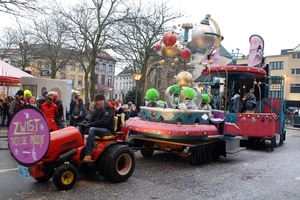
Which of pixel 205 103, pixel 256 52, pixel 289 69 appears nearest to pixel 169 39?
pixel 205 103

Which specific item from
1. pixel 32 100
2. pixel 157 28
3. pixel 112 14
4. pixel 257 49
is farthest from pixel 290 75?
pixel 32 100

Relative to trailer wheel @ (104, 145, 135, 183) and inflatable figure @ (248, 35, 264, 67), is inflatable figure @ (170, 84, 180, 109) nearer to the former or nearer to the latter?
trailer wheel @ (104, 145, 135, 183)

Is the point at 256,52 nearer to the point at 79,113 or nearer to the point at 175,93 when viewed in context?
the point at 175,93

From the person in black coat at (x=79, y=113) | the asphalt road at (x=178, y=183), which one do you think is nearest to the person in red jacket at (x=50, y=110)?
the asphalt road at (x=178, y=183)

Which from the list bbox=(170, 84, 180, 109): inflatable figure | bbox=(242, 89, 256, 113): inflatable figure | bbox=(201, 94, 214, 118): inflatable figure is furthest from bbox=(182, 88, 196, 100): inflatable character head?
bbox=(242, 89, 256, 113): inflatable figure

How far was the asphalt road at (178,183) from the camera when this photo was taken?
4992mm

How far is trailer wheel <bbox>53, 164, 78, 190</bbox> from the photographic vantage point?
4887 millimetres

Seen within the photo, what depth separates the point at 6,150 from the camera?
8570 millimetres

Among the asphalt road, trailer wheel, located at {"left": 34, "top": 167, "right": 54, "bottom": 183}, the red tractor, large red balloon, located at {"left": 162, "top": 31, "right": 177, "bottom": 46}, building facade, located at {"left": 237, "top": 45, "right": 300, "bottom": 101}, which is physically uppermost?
building facade, located at {"left": 237, "top": 45, "right": 300, "bottom": 101}

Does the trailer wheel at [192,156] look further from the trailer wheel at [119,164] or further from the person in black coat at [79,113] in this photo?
the person in black coat at [79,113]

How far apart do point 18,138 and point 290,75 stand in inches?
2149

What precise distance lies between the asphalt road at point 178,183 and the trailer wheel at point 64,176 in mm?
102

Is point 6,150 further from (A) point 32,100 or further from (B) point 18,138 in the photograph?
(B) point 18,138

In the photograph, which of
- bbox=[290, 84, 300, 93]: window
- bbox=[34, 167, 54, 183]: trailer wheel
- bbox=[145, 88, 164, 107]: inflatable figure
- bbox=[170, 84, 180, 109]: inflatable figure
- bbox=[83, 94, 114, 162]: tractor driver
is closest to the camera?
bbox=[34, 167, 54, 183]: trailer wheel
